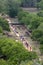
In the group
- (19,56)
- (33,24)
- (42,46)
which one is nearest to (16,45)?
(19,56)

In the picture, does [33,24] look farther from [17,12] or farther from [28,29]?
[17,12]

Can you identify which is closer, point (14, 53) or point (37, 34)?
point (14, 53)

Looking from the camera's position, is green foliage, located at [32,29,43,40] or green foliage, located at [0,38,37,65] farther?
green foliage, located at [32,29,43,40]

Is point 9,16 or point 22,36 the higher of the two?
point 22,36

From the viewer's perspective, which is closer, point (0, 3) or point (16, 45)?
point (16, 45)

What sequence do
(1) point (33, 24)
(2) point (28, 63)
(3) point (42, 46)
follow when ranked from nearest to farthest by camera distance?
(2) point (28, 63), (3) point (42, 46), (1) point (33, 24)

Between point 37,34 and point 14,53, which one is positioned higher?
point 14,53

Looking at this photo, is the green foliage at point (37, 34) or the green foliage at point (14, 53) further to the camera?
the green foliage at point (37, 34)

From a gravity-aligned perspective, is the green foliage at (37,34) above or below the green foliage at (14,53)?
below
